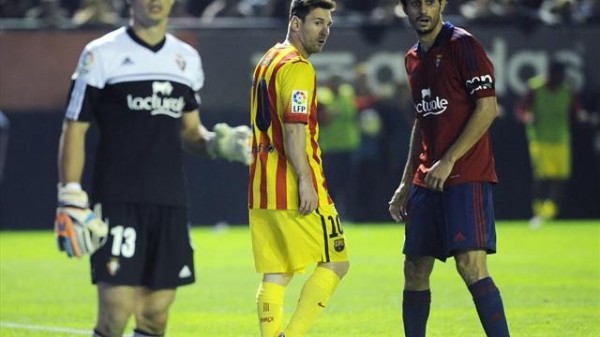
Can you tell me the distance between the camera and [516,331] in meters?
11.4

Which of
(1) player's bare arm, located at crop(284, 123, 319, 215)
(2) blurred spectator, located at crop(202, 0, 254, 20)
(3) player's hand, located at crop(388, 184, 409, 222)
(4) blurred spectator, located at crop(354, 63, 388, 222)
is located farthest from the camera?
(2) blurred spectator, located at crop(202, 0, 254, 20)

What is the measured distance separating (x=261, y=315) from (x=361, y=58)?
50.2 ft

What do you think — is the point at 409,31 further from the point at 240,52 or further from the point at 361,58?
the point at 240,52

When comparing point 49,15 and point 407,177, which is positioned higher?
point 49,15

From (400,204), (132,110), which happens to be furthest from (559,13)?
(132,110)

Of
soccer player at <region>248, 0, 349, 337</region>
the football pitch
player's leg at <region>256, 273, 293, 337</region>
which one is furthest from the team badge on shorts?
the football pitch

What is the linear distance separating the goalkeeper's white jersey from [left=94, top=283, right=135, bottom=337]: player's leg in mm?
466

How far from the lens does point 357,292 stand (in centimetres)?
1462

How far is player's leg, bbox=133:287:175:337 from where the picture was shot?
26.8 ft

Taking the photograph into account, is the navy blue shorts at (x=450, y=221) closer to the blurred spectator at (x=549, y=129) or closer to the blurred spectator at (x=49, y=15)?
the blurred spectator at (x=549, y=129)

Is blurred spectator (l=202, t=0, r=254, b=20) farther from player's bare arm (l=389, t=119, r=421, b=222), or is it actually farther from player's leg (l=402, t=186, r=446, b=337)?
player's leg (l=402, t=186, r=446, b=337)

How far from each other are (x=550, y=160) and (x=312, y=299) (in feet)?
49.4

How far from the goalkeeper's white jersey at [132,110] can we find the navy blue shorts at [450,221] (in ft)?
5.79

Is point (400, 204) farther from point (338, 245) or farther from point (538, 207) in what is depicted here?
point (538, 207)
